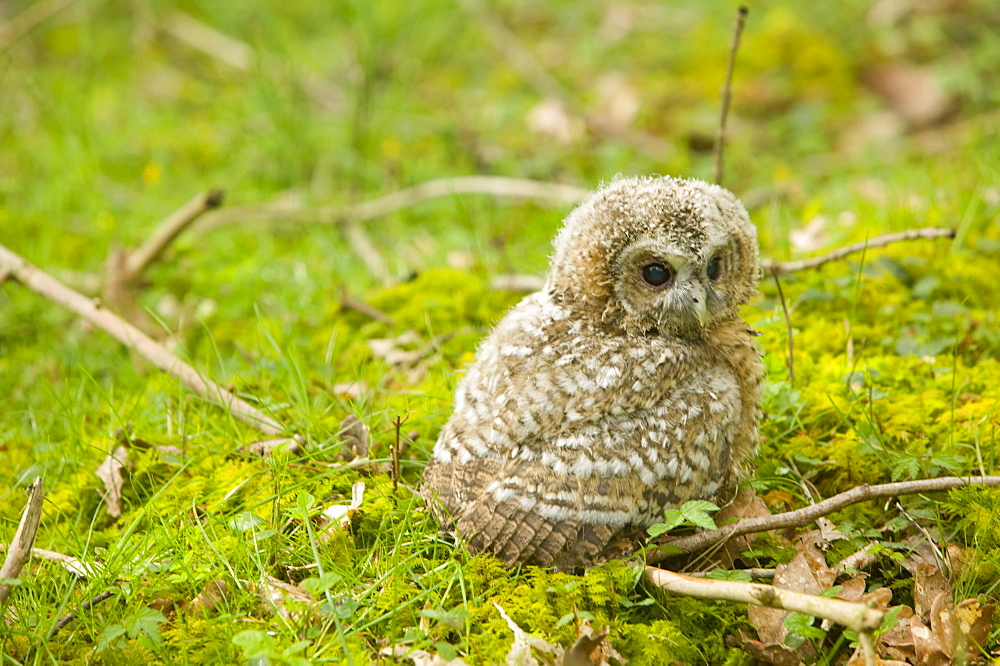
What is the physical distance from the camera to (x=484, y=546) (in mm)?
2648

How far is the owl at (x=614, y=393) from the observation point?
259 cm

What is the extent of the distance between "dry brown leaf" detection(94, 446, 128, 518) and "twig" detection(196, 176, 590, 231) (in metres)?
2.53

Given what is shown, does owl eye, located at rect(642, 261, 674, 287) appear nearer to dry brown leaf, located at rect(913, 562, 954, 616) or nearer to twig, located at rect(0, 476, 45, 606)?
dry brown leaf, located at rect(913, 562, 954, 616)

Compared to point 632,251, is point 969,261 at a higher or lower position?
lower

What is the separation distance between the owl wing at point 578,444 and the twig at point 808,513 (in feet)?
0.43

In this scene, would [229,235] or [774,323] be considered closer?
[774,323]

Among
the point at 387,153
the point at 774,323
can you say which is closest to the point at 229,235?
the point at 387,153

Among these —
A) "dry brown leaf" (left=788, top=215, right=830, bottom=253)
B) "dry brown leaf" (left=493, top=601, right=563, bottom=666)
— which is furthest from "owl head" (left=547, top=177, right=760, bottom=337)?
"dry brown leaf" (left=788, top=215, right=830, bottom=253)

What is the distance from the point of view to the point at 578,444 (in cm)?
262

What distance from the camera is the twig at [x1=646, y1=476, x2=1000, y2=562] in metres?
2.64

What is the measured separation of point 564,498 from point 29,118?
6804 mm

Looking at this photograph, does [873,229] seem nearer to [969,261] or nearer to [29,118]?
[969,261]

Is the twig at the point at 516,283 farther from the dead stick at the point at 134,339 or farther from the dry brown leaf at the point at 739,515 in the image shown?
the dry brown leaf at the point at 739,515

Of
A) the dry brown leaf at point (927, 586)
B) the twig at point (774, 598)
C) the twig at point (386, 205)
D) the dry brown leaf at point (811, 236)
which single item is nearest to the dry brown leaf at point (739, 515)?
the twig at point (774, 598)
